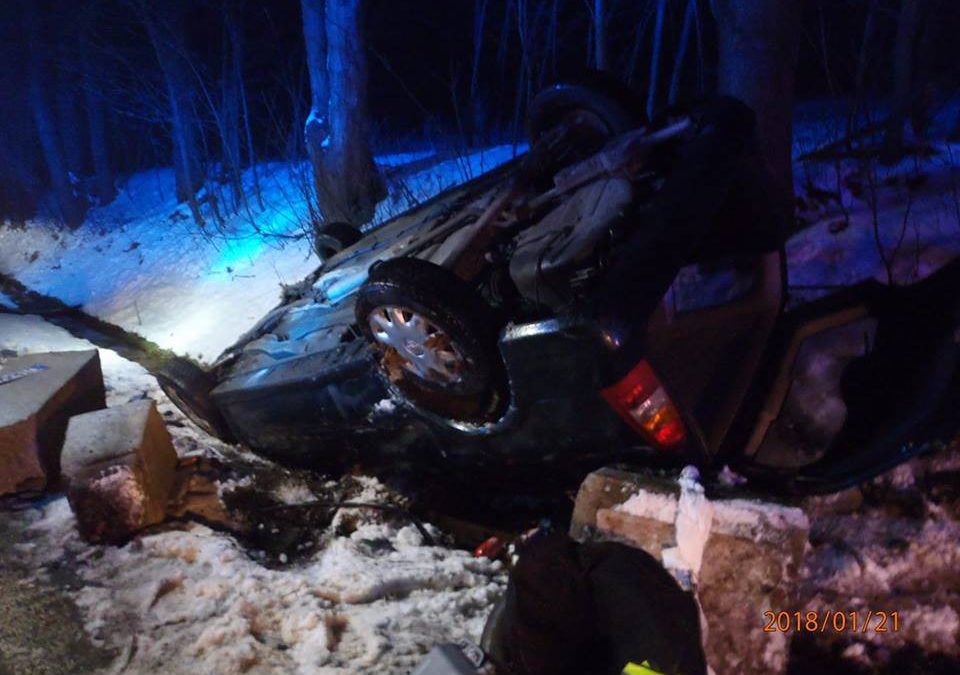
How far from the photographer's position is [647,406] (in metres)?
2.08

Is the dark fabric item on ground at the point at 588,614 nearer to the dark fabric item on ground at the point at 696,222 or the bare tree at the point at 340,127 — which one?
the dark fabric item on ground at the point at 696,222

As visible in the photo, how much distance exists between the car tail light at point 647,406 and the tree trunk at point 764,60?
2.70 meters

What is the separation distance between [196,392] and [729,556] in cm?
311

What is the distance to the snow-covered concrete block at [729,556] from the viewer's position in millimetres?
1889

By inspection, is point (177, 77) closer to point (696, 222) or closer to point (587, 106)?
point (587, 106)

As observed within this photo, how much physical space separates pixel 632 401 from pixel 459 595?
3.49ft

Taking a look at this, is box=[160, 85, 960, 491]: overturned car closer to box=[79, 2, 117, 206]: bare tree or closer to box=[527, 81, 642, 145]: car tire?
box=[527, 81, 642, 145]: car tire

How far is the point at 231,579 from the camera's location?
2.56 metres

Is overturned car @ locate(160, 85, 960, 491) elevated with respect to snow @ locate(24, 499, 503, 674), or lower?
elevated

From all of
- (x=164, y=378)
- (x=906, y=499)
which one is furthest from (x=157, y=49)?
(x=906, y=499)

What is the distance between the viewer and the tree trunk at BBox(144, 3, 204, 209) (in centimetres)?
1264

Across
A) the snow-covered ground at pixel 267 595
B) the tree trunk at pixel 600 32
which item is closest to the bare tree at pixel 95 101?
the tree trunk at pixel 600 32

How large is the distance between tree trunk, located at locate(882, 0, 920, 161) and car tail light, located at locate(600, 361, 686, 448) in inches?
193

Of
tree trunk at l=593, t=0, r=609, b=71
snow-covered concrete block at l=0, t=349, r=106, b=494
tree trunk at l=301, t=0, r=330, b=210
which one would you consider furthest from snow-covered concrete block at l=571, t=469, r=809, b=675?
tree trunk at l=301, t=0, r=330, b=210
